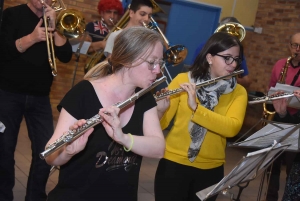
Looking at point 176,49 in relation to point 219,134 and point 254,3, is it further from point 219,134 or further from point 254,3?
point 254,3

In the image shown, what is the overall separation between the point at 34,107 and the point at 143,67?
5.32ft

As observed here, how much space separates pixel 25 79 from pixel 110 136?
1.64 metres

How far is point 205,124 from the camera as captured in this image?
2.87m

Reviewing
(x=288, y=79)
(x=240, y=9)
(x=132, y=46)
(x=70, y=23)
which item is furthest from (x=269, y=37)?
(x=132, y=46)

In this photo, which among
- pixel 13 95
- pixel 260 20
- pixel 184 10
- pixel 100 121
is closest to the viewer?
pixel 100 121

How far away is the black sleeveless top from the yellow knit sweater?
853mm

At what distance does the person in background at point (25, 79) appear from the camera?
337cm

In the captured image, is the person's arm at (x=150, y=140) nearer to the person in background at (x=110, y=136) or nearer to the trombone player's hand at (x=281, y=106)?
the person in background at (x=110, y=136)

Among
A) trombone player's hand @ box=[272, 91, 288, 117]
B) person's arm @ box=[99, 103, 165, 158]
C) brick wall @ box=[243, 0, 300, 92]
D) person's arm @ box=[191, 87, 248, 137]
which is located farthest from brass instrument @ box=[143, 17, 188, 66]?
brick wall @ box=[243, 0, 300, 92]

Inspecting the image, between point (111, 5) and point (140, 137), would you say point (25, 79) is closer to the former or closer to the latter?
point (140, 137)

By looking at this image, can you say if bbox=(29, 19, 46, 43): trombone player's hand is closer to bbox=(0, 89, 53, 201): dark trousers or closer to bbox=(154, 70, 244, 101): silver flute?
bbox=(0, 89, 53, 201): dark trousers

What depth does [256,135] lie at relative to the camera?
8.23 feet

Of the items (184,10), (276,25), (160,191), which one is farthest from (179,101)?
(276,25)

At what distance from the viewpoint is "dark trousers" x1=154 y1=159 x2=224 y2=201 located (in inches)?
114
